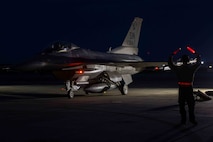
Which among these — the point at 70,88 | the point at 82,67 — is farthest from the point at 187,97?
the point at 82,67

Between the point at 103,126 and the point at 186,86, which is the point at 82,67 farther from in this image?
the point at 186,86

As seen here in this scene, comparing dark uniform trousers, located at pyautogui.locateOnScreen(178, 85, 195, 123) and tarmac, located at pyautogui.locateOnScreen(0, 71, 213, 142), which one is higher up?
dark uniform trousers, located at pyautogui.locateOnScreen(178, 85, 195, 123)

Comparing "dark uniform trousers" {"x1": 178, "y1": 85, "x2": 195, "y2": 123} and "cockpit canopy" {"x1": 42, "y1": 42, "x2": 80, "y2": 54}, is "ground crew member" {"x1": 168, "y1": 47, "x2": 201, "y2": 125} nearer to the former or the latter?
"dark uniform trousers" {"x1": 178, "y1": 85, "x2": 195, "y2": 123}

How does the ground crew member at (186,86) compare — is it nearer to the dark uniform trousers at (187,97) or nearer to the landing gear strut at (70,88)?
the dark uniform trousers at (187,97)

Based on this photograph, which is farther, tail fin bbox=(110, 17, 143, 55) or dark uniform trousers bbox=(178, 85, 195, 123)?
tail fin bbox=(110, 17, 143, 55)

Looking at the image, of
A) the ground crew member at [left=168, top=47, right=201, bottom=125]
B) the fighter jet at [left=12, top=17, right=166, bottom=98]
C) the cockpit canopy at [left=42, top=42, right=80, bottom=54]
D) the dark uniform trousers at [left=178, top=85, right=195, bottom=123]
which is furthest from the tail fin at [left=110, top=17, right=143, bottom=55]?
the dark uniform trousers at [left=178, top=85, right=195, bottom=123]

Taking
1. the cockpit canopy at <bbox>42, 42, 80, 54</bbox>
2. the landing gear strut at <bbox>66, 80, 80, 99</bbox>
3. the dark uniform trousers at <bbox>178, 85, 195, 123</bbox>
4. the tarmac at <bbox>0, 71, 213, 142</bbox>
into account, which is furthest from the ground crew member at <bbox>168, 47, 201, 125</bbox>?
the cockpit canopy at <bbox>42, 42, 80, 54</bbox>

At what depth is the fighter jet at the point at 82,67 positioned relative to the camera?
17.8 m

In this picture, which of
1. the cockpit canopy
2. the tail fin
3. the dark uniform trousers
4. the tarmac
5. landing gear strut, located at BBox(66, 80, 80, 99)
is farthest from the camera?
the tail fin

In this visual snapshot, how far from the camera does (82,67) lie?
18922 millimetres

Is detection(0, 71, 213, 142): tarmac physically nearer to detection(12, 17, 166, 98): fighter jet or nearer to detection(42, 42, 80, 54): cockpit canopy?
detection(12, 17, 166, 98): fighter jet

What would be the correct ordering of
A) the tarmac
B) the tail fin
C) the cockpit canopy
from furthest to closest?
the tail fin
the cockpit canopy
the tarmac

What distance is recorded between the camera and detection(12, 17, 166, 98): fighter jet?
17.8m

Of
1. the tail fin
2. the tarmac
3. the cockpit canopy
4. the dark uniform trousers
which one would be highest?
the tail fin
